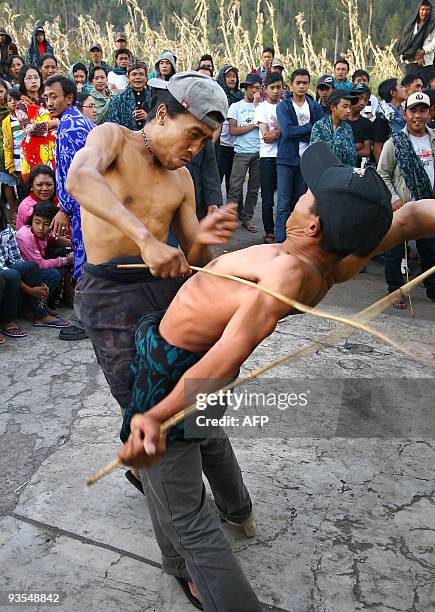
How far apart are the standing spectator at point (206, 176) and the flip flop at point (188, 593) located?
3.59m

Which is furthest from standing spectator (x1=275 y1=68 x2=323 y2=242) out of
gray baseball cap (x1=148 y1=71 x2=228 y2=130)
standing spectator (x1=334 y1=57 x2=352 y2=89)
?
gray baseball cap (x1=148 y1=71 x2=228 y2=130)

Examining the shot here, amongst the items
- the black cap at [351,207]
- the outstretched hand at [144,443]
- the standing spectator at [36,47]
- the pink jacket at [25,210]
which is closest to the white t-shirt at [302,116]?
the pink jacket at [25,210]

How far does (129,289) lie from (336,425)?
1.56 metres

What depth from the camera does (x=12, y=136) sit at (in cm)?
668

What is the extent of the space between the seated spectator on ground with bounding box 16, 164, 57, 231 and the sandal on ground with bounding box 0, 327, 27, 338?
37.3 inches

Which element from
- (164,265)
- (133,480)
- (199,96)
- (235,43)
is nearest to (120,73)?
(235,43)

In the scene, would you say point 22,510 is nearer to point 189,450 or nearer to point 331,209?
point 189,450

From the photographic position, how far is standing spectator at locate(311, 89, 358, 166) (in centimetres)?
550

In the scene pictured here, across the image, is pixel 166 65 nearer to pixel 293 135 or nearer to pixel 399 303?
pixel 293 135

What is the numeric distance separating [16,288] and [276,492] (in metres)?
2.65

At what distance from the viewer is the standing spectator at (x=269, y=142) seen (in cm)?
671

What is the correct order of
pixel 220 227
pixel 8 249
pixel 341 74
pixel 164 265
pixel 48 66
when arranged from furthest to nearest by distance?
pixel 341 74 < pixel 48 66 < pixel 8 249 < pixel 220 227 < pixel 164 265

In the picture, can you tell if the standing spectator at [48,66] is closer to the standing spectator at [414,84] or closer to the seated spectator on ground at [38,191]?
the seated spectator on ground at [38,191]

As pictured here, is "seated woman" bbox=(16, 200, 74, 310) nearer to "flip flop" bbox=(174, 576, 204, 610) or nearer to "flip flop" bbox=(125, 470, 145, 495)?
"flip flop" bbox=(125, 470, 145, 495)
